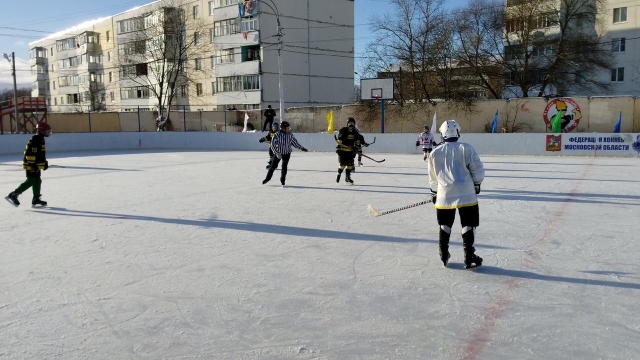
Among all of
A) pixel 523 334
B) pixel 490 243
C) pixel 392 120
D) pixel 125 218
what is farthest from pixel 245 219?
pixel 392 120

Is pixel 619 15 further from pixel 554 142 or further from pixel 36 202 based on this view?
pixel 36 202

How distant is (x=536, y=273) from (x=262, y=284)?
8.03 ft

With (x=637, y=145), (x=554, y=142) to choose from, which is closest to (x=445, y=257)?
(x=554, y=142)

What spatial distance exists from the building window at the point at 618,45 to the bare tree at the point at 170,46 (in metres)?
31.1

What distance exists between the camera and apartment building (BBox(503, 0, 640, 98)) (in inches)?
1212

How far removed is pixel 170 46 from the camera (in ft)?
135

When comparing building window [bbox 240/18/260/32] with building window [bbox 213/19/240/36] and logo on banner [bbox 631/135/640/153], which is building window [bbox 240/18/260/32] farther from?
logo on banner [bbox 631/135/640/153]

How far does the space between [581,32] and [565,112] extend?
13706 millimetres

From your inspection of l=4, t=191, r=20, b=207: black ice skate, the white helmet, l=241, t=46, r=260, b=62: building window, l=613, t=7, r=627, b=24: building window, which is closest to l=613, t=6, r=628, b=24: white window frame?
l=613, t=7, r=627, b=24: building window

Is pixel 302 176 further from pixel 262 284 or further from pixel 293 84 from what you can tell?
pixel 293 84

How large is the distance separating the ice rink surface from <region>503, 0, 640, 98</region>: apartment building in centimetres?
2512

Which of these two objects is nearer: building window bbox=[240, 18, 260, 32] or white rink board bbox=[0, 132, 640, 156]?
white rink board bbox=[0, 132, 640, 156]

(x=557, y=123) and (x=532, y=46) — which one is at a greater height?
(x=532, y=46)

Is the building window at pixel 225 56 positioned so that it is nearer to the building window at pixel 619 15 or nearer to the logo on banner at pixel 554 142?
the logo on banner at pixel 554 142
